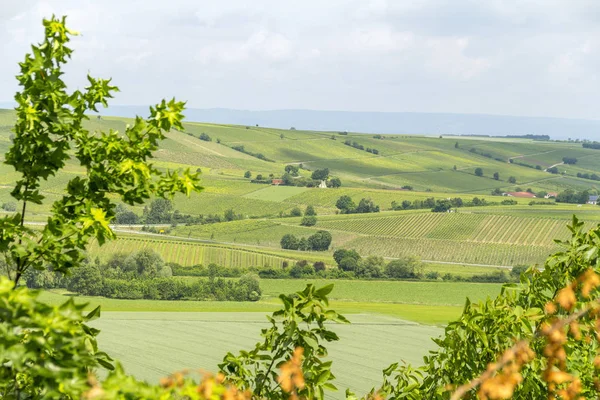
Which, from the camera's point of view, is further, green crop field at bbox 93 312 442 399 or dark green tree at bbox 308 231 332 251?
dark green tree at bbox 308 231 332 251

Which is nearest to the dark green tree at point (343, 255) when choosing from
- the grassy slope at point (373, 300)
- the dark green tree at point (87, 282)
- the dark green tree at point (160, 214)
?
the grassy slope at point (373, 300)

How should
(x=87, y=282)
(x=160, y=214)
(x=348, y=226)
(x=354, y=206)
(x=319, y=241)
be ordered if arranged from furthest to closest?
(x=354, y=206) → (x=160, y=214) → (x=348, y=226) → (x=319, y=241) → (x=87, y=282)

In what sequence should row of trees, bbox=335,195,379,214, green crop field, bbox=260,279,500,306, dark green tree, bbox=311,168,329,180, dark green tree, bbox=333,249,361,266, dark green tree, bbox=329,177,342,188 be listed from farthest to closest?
dark green tree, bbox=311,168,329,180, dark green tree, bbox=329,177,342,188, row of trees, bbox=335,195,379,214, dark green tree, bbox=333,249,361,266, green crop field, bbox=260,279,500,306

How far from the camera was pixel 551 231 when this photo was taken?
127m

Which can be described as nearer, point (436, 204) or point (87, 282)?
point (87, 282)

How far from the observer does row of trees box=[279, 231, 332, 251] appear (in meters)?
127

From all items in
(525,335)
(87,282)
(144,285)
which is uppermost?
(525,335)

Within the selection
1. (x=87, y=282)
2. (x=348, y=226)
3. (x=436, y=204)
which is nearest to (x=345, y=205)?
(x=436, y=204)

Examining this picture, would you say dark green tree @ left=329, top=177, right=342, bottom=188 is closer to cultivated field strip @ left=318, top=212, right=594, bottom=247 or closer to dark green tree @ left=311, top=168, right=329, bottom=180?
dark green tree @ left=311, top=168, right=329, bottom=180

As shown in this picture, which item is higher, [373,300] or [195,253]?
[373,300]

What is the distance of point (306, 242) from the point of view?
416 feet

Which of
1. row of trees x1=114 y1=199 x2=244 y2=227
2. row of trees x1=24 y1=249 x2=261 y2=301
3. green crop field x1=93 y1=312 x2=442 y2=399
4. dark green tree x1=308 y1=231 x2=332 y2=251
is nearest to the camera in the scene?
Result: green crop field x1=93 y1=312 x2=442 y2=399

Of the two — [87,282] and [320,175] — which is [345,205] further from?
[87,282]

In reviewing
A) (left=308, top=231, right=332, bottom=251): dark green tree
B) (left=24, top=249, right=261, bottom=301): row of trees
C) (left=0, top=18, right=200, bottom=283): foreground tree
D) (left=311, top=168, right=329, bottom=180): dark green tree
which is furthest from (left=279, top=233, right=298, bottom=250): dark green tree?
(left=0, top=18, right=200, bottom=283): foreground tree
